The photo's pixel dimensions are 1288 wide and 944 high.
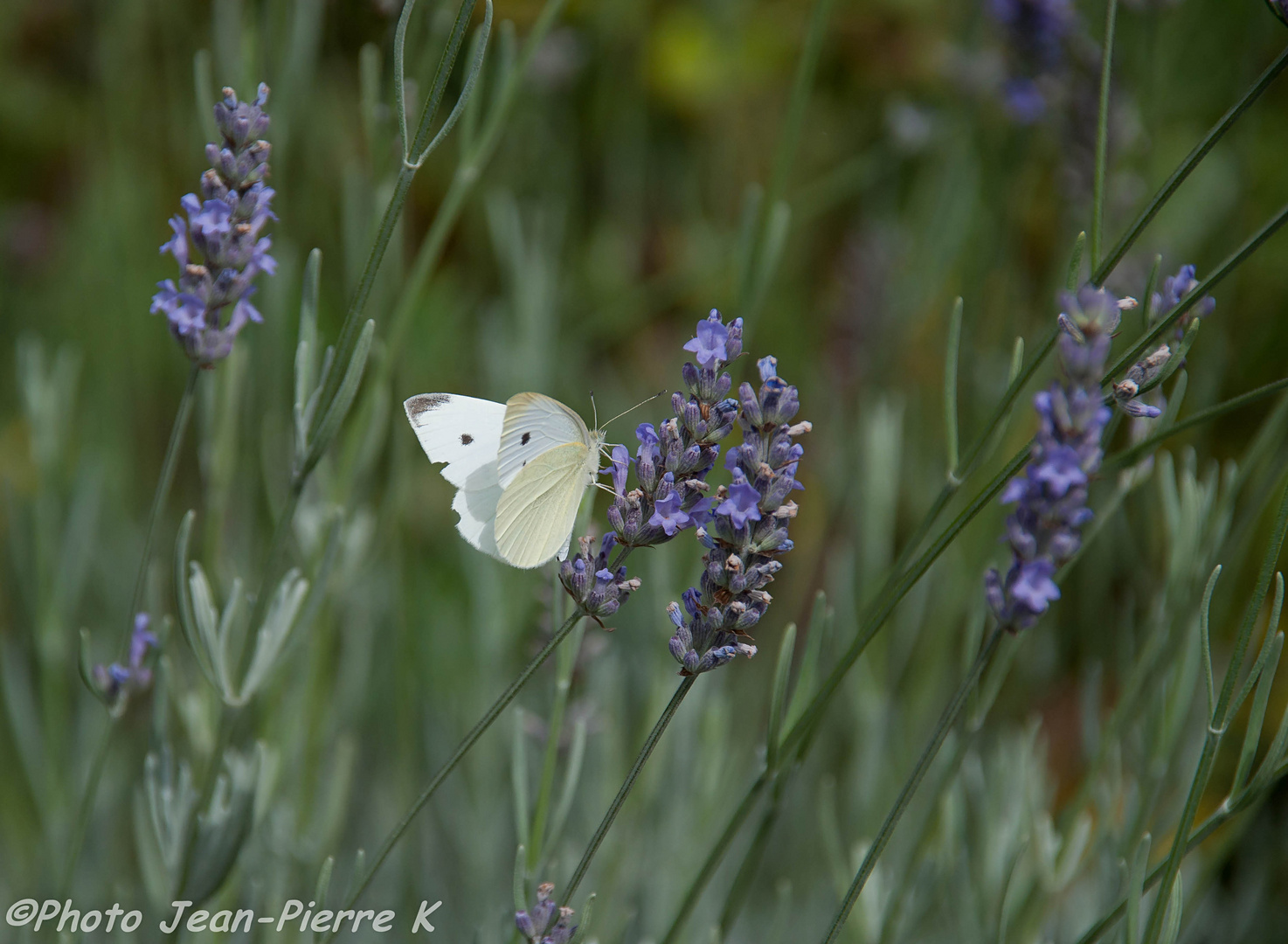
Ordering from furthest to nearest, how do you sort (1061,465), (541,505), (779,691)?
(541,505)
(779,691)
(1061,465)

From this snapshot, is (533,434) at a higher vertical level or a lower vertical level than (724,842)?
higher

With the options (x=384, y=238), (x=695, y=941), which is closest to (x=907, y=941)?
(x=695, y=941)

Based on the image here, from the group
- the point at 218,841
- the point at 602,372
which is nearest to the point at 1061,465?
the point at 218,841

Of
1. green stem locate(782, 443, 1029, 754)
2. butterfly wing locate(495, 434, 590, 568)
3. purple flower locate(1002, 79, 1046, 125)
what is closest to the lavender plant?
green stem locate(782, 443, 1029, 754)

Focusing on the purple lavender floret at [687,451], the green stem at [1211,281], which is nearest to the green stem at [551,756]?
the purple lavender floret at [687,451]

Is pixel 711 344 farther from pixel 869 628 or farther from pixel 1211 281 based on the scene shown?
pixel 1211 281

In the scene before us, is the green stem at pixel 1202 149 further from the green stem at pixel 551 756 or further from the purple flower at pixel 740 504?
the green stem at pixel 551 756

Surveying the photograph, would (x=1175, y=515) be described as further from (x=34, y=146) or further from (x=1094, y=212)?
(x=34, y=146)
